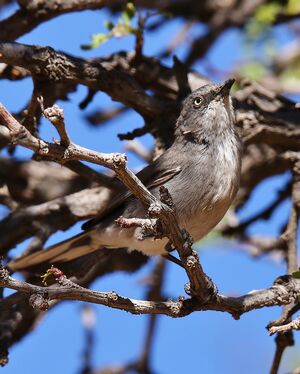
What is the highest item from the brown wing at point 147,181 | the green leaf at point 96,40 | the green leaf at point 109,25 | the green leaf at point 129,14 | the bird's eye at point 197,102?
the green leaf at point 129,14

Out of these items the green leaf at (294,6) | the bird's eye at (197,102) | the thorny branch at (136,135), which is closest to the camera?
the thorny branch at (136,135)

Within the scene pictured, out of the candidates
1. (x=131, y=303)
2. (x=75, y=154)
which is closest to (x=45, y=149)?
(x=75, y=154)

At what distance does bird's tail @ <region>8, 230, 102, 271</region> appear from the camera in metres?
5.67

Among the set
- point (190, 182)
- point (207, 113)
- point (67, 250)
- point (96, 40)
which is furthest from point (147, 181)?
point (96, 40)

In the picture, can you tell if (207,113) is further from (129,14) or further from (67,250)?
(67,250)

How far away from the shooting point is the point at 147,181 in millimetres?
5531

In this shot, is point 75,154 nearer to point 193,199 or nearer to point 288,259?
point 193,199

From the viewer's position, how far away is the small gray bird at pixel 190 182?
516 cm

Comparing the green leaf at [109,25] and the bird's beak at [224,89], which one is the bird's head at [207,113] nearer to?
the bird's beak at [224,89]

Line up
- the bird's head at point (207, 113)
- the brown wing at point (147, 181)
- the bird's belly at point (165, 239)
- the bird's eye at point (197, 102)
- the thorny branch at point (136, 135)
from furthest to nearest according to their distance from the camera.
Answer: the bird's eye at point (197, 102)
the bird's head at point (207, 113)
the brown wing at point (147, 181)
the bird's belly at point (165, 239)
the thorny branch at point (136, 135)

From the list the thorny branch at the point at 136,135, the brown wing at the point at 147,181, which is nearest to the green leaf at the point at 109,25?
the thorny branch at the point at 136,135

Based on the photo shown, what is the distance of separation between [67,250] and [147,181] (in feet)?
2.80

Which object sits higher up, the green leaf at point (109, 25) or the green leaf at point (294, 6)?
the green leaf at point (294, 6)

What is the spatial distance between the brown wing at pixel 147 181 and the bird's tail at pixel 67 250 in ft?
0.41
